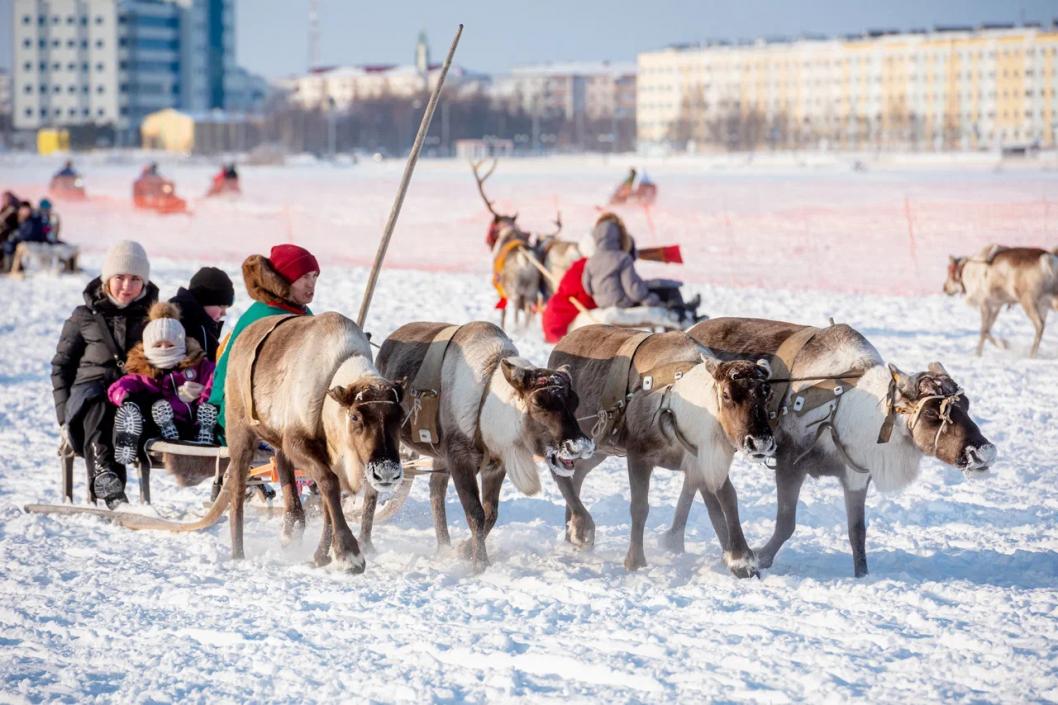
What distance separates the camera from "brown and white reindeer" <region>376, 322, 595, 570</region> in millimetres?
6082

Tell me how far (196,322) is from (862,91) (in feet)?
400

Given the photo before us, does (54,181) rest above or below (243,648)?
above

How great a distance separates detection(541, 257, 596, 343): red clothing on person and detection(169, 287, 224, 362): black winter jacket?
4274 millimetres

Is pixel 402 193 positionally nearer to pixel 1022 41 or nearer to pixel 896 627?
pixel 896 627

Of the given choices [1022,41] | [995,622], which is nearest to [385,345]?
[995,622]

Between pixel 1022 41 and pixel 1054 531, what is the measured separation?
11541 cm

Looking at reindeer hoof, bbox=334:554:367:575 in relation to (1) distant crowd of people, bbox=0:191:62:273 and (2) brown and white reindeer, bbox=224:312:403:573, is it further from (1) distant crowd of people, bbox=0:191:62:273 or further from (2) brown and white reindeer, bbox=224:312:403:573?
(1) distant crowd of people, bbox=0:191:62:273

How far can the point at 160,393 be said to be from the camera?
294 inches

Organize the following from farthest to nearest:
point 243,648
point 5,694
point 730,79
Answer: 1. point 730,79
2. point 243,648
3. point 5,694

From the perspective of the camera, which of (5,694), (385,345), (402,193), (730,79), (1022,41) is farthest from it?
(730,79)

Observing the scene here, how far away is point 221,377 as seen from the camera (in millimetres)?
7320

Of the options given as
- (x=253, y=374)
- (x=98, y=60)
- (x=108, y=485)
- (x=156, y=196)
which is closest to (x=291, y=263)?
(x=253, y=374)

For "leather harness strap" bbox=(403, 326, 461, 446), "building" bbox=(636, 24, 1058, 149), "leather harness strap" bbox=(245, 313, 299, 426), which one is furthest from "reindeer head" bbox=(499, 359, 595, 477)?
"building" bbox=(636, 24, 1058, 149)

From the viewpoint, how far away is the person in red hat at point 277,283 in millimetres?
7195
